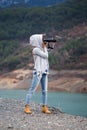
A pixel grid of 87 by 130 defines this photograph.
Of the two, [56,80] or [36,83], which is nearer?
[36,83]

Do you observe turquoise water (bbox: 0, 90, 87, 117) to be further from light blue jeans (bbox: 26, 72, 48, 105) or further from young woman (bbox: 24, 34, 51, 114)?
young woman (bbox: 24, 34, 51, 114)

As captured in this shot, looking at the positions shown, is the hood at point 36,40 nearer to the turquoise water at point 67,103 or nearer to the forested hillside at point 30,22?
the turquoise water at point 67,103

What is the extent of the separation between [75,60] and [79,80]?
7.03m

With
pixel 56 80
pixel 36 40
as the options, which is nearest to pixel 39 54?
pixel 36 40

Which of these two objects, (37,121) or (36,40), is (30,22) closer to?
(36,40)

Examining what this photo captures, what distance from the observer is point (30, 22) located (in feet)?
329

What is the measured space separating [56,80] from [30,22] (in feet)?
94.5

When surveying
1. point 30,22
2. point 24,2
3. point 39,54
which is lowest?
point 30,22

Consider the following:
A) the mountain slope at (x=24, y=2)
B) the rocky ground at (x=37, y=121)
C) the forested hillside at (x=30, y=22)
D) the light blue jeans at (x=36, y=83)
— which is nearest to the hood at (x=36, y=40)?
the light blue jeans at (x=36, y=83)

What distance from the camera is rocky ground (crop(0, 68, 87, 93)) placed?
70.8 meters

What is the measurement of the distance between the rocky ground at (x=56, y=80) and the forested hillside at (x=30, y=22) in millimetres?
7993

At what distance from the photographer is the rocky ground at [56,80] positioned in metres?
70.8

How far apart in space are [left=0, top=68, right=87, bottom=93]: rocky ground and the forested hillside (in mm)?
7993

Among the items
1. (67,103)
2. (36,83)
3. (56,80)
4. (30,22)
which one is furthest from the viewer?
(30,22)
